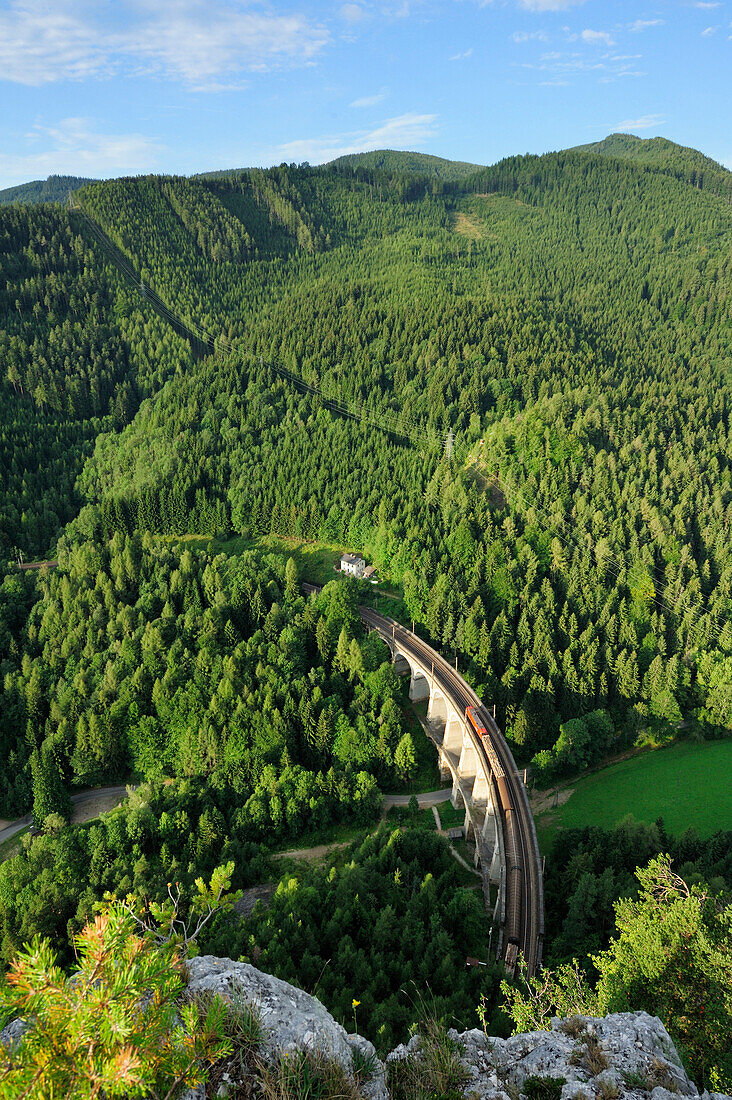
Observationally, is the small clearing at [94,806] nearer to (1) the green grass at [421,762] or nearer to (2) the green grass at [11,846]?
(2) the green grass at [11,846]

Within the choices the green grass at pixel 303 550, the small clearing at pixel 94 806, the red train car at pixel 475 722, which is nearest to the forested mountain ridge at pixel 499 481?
the green grass at pixel 303 550

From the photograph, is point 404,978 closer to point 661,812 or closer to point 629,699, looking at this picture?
point 661,812

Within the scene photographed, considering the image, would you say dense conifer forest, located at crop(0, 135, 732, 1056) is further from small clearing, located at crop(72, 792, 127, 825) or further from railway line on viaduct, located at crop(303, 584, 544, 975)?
railway line on viaduct, located at crop(303, 584, 544, 975)

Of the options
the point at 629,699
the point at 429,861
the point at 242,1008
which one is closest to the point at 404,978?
the point at 429,861

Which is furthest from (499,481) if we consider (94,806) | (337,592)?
(94,806)

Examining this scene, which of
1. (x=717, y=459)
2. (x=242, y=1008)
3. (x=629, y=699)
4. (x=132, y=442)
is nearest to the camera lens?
(x=242, y=1008)

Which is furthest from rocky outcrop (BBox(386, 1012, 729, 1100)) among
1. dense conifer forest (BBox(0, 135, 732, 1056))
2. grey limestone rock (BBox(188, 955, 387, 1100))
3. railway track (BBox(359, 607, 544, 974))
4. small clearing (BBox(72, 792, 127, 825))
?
small clearing (BBox(72, 792, 127, 825))

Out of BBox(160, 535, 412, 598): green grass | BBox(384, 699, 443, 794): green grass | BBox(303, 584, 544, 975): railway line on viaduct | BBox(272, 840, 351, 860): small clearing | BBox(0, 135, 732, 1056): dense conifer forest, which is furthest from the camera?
BBox(160, 535, 412, 598): green grass
